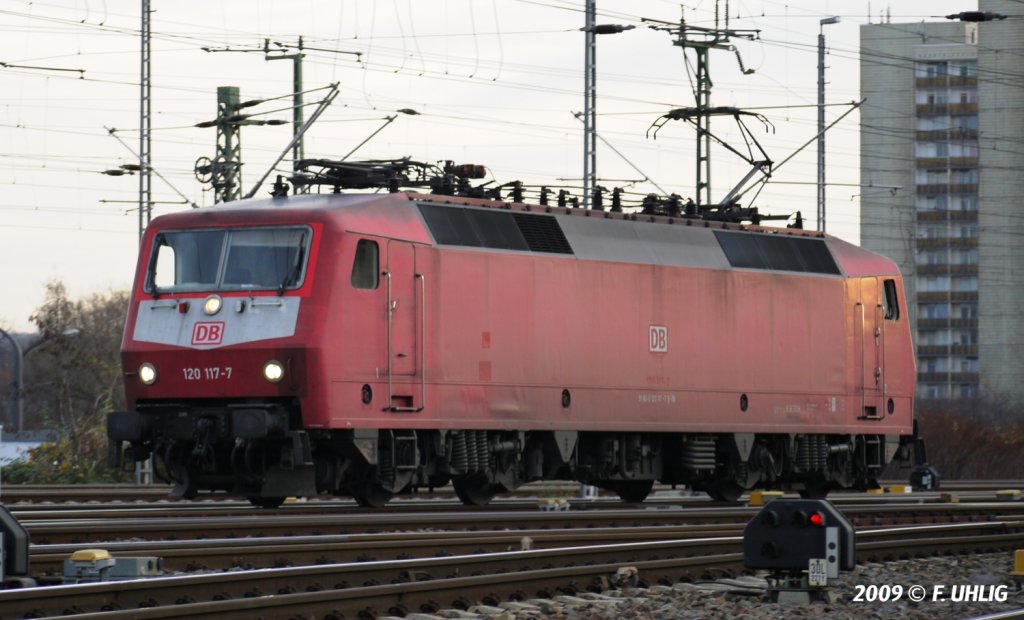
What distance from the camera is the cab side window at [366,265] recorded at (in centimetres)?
2203

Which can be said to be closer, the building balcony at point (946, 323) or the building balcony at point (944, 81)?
the building balcony at point (946, 323)

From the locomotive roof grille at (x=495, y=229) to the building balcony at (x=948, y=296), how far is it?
99509 millimetres

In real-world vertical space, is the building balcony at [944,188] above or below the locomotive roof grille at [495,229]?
above

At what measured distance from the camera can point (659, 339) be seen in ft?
87.0

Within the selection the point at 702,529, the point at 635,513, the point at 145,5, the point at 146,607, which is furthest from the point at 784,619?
the point at 145,5

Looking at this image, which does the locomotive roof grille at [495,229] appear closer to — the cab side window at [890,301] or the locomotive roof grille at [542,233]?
the locomotive roof grille at [542,233]

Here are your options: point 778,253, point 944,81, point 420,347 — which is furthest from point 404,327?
point 944,81

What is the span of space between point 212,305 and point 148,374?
1.25 meters

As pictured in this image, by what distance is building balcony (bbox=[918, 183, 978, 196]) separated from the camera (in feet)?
398

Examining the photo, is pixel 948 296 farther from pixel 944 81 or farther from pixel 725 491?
pixel 725 491

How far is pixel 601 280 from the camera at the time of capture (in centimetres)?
2558

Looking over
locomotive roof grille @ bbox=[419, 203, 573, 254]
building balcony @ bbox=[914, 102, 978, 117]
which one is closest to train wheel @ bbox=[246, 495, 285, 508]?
locomotive roof grille @ bbox=[419, 203, 573, 254]

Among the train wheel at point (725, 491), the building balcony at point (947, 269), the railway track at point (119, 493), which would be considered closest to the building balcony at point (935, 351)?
the building balcony at point (947, 269)

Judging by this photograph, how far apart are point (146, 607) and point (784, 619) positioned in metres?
4.65
